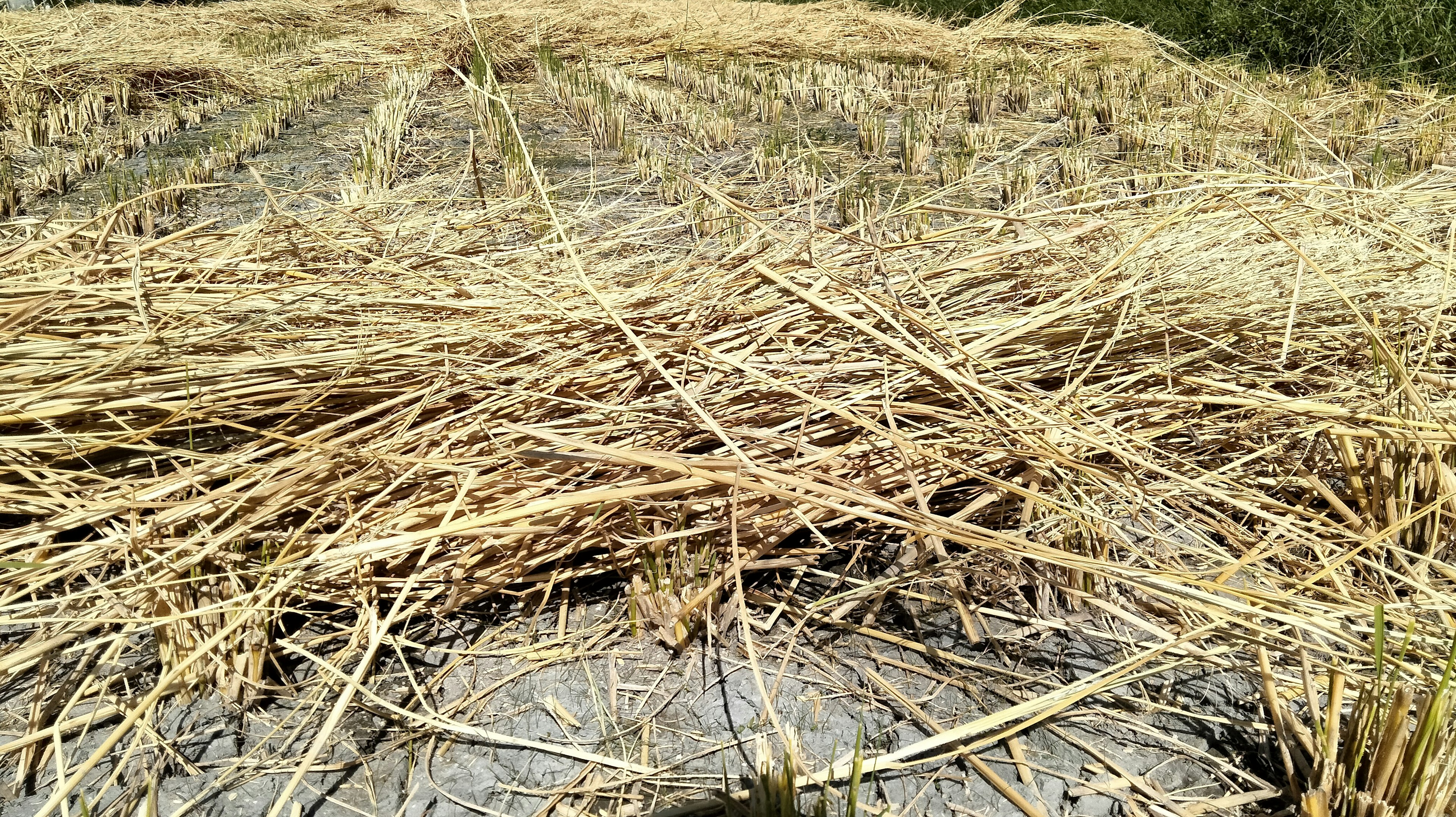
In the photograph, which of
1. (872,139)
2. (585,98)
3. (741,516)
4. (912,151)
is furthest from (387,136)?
(741,516)

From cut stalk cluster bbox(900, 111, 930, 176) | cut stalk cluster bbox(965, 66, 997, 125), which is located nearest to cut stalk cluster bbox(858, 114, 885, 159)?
cut stalk cluster bbox(900, 111, 930, 176)

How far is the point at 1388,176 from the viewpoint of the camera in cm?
285

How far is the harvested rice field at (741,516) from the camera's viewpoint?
3.44ft

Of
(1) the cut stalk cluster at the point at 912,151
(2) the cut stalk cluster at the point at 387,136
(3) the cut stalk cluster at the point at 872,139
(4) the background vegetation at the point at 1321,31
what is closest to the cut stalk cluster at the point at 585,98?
(2) the cut stalk cluster at the point at 387,136

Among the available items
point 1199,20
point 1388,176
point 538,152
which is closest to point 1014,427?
point 1388,176

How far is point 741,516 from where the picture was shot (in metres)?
1.30

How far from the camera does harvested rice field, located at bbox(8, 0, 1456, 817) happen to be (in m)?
1.05

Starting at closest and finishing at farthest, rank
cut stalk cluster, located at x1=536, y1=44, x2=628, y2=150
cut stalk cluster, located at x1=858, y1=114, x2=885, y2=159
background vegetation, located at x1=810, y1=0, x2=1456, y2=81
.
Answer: cut stalk cluster, located at x1=858, y1=114, x2=885, y2=159 → cut stalk cluster, located at x1=536, y1=44, x2=628, y2=150 → background vegetation, located at x1=810, y1=0, x2=1456, y2=81

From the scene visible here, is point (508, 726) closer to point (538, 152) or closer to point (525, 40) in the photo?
point (538, 152)

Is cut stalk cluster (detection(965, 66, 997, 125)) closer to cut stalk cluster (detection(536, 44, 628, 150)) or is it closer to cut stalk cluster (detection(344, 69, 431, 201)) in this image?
cut stalk cluster (detection(536, 44, 628, 150))

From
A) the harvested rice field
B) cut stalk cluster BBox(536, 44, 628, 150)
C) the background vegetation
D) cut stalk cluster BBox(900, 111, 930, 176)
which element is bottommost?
the harvested rice field

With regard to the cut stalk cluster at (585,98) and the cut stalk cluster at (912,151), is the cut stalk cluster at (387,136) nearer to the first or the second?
the cut stalk cluster at (585,98)

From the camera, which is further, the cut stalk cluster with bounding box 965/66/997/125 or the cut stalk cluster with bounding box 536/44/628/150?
the cut stalk cluster with bounding box 965/66/997/125

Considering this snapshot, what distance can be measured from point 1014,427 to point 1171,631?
1.18ft
